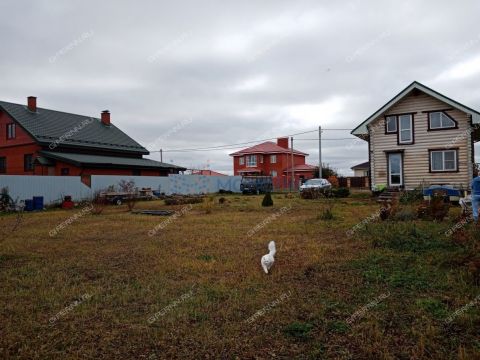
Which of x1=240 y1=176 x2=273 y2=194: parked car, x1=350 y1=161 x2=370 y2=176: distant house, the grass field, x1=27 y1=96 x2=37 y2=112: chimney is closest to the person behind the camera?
the grass field

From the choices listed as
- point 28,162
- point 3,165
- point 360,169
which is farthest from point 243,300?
point 360,169

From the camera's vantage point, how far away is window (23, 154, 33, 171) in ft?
95.9

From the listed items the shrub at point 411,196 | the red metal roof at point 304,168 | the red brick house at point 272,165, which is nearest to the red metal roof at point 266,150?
the red brick house at point 272,165

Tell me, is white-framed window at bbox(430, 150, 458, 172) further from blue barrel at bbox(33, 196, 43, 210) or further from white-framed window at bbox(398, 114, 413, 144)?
blue barrel at bbox(33, 196, 43, 210)

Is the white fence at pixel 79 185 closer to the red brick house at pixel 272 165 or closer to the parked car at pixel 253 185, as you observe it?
the parked car at pixel 253 185

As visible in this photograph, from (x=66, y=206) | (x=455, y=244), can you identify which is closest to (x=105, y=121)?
(x=66, y=206)

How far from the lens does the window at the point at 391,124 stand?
70.1 feet

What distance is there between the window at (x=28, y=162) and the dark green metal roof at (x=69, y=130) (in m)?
2.34

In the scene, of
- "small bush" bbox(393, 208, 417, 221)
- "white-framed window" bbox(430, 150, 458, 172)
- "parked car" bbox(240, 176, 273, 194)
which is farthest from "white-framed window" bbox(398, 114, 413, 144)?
"parked car" bbox(240, 176, 273, 194)

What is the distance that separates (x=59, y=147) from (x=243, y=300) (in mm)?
28553

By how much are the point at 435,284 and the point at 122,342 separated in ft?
14.0

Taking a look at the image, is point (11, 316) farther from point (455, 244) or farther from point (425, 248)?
point (455, 244)

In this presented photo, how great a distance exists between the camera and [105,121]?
125 ft

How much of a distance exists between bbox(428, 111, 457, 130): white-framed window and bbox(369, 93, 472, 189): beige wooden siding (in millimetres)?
211
